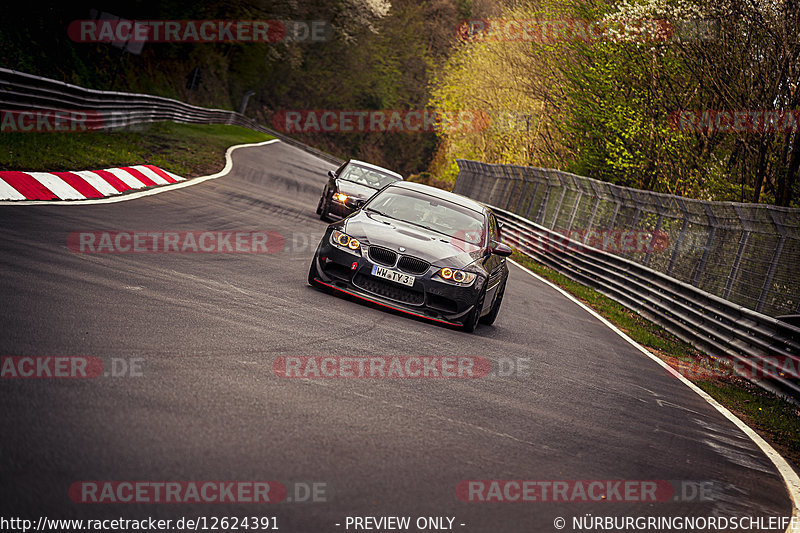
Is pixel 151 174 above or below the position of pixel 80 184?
above

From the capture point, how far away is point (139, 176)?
689 inches

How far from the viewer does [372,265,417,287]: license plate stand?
9633mm

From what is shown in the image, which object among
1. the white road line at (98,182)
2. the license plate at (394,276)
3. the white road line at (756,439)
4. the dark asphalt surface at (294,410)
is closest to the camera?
the dark asphalt surface at (294,410)

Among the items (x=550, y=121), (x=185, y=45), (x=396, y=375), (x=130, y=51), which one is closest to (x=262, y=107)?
(x=185, y=45)

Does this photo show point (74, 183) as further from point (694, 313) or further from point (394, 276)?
point (694, 313)

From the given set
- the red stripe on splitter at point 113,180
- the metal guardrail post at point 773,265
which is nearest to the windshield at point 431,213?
the metal guardrail post at point 773,265

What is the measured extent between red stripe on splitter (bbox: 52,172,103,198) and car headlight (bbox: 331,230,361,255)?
5.70 meters

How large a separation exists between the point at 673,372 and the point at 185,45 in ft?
150

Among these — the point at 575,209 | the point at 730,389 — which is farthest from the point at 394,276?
the point at 575,209

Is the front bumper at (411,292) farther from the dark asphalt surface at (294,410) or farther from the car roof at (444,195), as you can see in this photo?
the car roof at (444,195)

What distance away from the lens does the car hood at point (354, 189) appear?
19281mm

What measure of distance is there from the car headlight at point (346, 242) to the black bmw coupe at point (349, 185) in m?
8.59

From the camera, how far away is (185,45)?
169ft

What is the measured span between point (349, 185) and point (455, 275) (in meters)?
10.3
